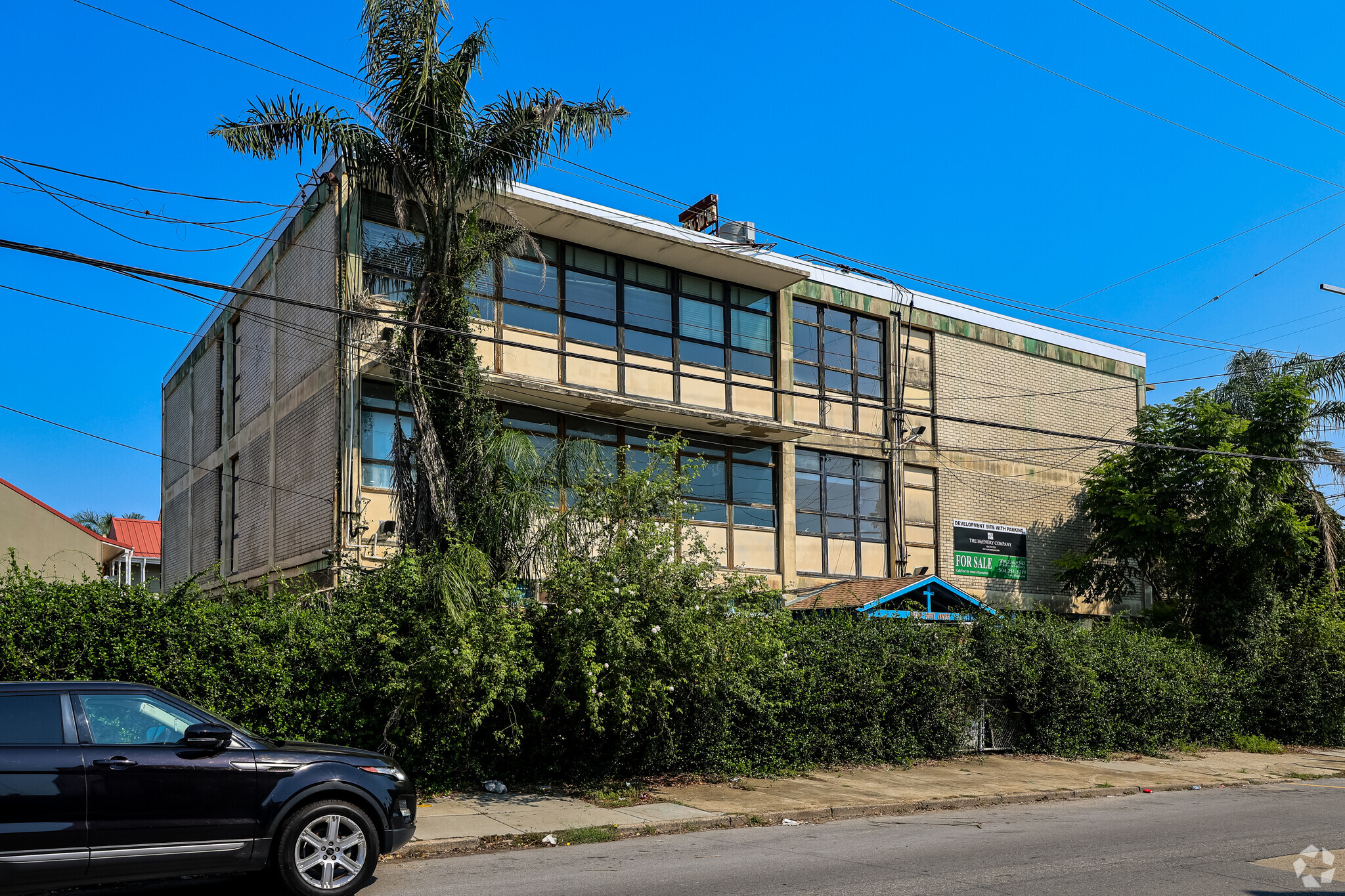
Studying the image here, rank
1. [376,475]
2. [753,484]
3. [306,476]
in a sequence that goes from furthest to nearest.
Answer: [753,484]
[306,476]
[376,475]

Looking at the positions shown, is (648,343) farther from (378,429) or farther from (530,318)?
(378,429)

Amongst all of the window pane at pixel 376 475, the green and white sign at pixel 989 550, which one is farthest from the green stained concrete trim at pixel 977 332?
the window pane at pixel 376 475

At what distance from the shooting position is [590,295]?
21031 millimetres

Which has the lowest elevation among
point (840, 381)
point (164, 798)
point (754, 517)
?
point (164, 798)

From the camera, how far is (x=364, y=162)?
14.9 meters

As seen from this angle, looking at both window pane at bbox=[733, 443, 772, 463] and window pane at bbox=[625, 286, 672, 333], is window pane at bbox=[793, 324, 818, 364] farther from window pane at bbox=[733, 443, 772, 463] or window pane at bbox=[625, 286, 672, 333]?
window pane at bbox=[625, 286, 672, 333]

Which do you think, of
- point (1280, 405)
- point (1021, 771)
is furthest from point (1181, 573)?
point (1021, 771)

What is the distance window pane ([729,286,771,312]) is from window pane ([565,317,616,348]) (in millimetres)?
3320

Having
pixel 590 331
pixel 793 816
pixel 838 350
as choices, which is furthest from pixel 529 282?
pixel 793 816

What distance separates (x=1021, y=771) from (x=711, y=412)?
8900 millimetres

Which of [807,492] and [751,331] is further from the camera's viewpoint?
[807,492]

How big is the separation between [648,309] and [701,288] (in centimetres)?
157

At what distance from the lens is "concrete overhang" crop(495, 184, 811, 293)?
64.2ft

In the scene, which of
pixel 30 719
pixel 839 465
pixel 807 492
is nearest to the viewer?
pixel 30 719
